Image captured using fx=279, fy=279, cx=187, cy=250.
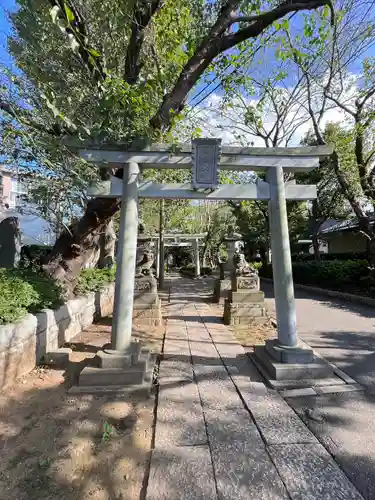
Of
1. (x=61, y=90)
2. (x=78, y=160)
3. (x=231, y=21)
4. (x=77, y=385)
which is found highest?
(x=231, y=21)

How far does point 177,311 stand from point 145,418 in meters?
5.54

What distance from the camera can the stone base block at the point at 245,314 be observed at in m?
6.88

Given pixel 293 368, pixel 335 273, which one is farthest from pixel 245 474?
pixel 335 273

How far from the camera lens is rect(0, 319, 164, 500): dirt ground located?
1973mm

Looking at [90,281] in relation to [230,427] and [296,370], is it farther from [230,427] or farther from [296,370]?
[230,427]

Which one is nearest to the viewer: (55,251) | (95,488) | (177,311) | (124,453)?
(95,488)

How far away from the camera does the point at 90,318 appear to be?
263 inches

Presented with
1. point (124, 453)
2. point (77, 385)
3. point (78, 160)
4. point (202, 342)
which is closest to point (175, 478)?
point (124, 453)

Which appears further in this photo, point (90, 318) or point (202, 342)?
point (90, 318)

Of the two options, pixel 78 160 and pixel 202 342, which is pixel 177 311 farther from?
pixel 78 160

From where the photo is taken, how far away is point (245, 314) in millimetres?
6918

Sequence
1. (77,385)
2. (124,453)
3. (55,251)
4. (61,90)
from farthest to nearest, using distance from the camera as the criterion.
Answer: (55,251) < (61,90) < (77,385) < (124,453)

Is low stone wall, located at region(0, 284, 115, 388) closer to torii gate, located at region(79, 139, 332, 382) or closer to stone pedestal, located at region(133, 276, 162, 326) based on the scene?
torii gate, located at region(79, 139, 332, 382)

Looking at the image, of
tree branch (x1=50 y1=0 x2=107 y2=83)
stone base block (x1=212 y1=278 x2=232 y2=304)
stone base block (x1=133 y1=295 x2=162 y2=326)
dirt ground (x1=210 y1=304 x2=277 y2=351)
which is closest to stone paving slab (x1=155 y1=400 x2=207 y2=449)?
dirt ground (x1=210 y1=304 x2=277 y2=351)
